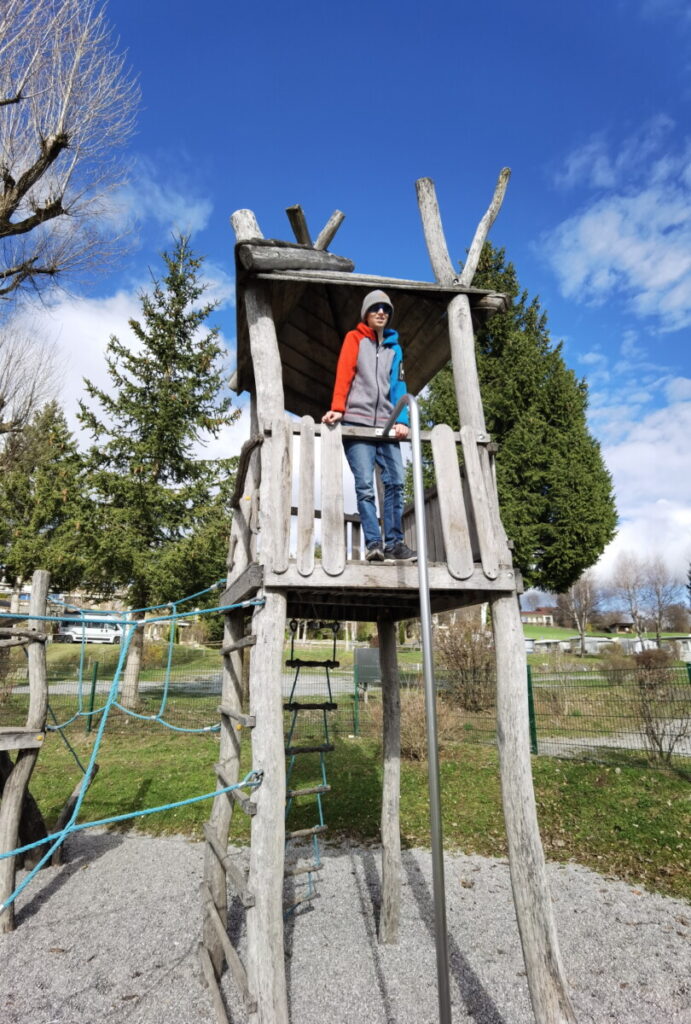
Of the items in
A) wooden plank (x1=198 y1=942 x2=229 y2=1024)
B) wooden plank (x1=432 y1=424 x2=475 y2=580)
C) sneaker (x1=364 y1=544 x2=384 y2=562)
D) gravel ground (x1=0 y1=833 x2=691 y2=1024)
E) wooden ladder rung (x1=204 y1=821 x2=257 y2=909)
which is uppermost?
wooden plank (x1=432 y1=424 x2=475 y2=580)

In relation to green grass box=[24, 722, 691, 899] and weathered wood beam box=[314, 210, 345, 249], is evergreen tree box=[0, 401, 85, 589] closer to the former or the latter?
green grass box=[24, 722, 691, 899]

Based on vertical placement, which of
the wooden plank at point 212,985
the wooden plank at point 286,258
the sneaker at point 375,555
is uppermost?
the wooden plank at point 286,258

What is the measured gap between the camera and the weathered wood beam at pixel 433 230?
388cm

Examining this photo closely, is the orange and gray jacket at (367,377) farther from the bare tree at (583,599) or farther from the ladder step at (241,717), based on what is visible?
the bare tree at (583,599)

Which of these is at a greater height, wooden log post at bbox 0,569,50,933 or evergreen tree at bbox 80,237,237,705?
evergreen tree at bbox 80,237,237,705

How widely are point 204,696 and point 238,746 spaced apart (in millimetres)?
10860

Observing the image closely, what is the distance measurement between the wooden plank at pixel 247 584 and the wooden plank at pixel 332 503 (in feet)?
1.16

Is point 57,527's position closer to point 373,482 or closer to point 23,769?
point 23,769

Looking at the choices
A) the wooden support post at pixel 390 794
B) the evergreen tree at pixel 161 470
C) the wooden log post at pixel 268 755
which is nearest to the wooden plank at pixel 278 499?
the wooden log post at pixel 268 755

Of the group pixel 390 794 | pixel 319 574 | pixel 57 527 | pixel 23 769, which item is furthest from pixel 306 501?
pixel 57 527

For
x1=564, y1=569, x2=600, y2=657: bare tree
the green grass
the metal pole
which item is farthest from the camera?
x1=564, y1=569, x2=600, y2=657: bare tree

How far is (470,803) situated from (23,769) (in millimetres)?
5649

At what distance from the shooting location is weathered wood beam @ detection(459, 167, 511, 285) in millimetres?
3840

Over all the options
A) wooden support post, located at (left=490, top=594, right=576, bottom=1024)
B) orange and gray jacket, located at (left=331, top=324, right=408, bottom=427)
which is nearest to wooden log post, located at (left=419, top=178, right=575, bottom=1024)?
wooden support post, located at (left=490, top=594, right=576, bottom=1024)
